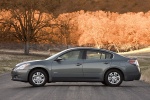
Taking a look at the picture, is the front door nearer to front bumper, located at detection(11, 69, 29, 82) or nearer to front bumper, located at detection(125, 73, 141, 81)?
front bumper, located at detection(11, 69, 29, 82)

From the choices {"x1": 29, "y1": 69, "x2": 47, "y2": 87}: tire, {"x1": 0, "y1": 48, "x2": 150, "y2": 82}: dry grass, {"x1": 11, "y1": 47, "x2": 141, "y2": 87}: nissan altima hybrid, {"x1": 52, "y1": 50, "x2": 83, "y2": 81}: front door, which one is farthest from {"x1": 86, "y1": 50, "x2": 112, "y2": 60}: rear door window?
{"x1": 0, "y1": 48, "x2": 150, "y2": 82}: dry grass

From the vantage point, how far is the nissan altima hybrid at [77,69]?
18.4 meters

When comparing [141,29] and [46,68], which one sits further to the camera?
[141,29]

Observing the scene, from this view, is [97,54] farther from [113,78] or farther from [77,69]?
[113,78]

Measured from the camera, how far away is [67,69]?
60.7 feet

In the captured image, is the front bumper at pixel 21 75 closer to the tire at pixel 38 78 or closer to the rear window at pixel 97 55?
the tire at pixel 38 78

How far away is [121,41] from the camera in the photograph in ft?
431

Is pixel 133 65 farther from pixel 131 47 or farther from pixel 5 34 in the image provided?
pixel 131 47

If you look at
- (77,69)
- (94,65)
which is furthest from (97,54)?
(77,69)

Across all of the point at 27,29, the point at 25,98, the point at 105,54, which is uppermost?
the point at 27,29

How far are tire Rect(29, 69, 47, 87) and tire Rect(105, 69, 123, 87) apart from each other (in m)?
2.43

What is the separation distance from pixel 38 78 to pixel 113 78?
2911 millimetres

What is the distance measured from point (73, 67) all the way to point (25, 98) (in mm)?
5356

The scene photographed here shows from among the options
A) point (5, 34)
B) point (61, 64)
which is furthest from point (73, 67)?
point (5, 34)
